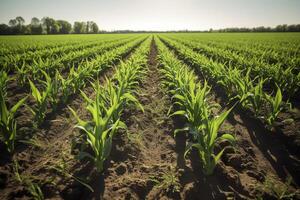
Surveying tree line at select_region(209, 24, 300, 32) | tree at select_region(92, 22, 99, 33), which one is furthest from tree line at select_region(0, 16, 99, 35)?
tree line at select_region(209, 24, 300, 32)

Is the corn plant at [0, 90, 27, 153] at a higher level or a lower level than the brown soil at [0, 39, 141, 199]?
higher

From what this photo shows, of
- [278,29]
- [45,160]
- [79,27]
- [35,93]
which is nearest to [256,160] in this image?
[45,160]

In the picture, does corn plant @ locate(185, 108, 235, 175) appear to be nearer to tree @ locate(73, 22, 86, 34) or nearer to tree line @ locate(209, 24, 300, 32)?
tree line @ locate(209, 24, 300, 32)

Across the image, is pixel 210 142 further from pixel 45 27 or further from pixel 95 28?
pixel 95 28

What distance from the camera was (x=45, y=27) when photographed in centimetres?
9181

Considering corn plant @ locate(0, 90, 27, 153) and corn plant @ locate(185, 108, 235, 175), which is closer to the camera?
corn plant @ locate(185, 108, 235, 175)

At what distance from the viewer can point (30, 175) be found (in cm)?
231

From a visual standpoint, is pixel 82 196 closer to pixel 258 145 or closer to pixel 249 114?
pixel 258 145

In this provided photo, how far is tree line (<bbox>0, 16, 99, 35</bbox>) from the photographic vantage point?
7375 cm

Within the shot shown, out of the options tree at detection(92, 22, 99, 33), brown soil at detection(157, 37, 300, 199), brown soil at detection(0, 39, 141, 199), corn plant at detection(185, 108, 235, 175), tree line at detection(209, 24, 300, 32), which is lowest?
brown soil at detection(157, 37, 300, 199)

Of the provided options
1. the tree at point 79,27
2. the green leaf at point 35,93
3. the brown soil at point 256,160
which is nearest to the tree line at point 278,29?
the tree at point 79,27

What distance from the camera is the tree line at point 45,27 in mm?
73750

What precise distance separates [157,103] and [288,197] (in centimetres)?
322

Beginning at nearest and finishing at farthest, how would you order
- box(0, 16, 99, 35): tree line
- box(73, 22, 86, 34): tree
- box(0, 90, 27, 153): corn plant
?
box(0, 90, 27, 153): corn plant
box(0, 16, 99, 35): tree line
box(73, 22, 86, 34): tree
